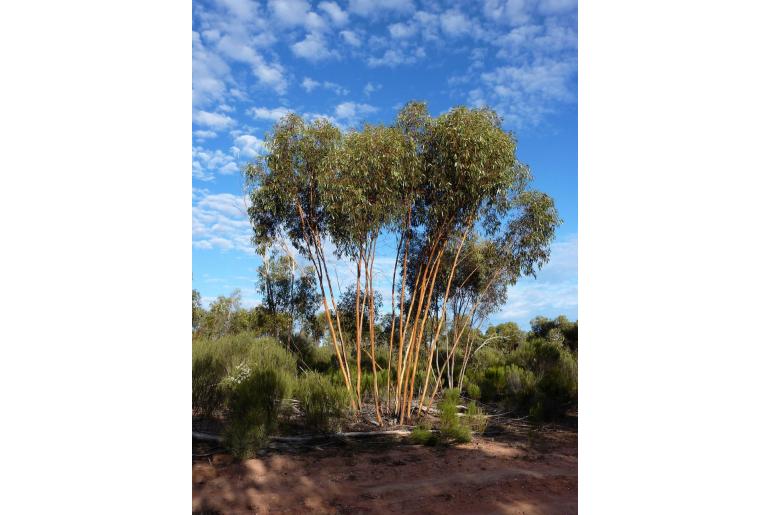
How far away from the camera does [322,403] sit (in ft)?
19.3

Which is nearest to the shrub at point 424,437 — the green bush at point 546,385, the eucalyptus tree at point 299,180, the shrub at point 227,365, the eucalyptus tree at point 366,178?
the eucalyptus tree at point 299,180

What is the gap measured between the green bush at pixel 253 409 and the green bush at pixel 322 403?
0.31 metres

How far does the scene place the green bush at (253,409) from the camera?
4.71 meters

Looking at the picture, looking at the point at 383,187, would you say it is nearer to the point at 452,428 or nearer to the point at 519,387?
the point at 452,428

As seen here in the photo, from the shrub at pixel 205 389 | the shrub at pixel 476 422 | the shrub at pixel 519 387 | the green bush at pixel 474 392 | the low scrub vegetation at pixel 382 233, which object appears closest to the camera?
the low scrub vegetation at pixel 382 233

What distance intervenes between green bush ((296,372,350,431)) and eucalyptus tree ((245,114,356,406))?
238mm

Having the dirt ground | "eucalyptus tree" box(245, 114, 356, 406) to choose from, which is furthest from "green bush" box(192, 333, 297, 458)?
"eucalyptus tree" box(245, 114, 356, 406)

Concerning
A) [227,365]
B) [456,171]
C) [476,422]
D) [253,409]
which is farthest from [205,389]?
[456,171]

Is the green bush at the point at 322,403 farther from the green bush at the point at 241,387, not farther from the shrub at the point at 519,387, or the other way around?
the shrub at the point at 519,387

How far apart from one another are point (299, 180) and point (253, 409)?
278 cm
